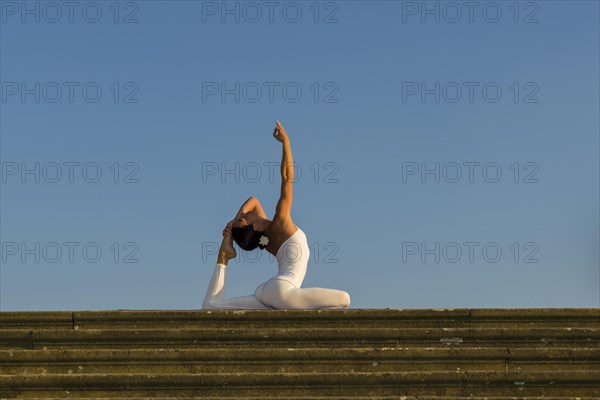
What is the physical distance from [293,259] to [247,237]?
0.67 meters

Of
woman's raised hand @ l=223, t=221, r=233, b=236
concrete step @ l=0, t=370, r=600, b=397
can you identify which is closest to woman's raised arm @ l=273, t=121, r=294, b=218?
woman's raised hand @ l=223, t=221, r=233, b=236

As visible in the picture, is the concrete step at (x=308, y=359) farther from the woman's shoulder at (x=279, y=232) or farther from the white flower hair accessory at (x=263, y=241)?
the white flower hair accessory at (x=263, y=241)

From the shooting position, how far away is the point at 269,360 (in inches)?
347

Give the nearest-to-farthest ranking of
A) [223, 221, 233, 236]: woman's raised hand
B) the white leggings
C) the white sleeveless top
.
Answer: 1. the white leggings
2. the white sleeveless top
3. [223, 221, 233, 236]: woman's raised hand

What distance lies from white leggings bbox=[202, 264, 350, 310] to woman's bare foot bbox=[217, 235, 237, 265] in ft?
0.23

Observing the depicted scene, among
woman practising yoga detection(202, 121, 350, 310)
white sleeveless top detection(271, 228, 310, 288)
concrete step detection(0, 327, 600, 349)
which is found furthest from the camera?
white sleeveless top detection(271, 228, 310, 288)

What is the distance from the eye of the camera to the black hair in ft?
37.4

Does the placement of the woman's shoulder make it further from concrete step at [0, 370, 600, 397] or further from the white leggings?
concrete step at [0, 370, 600, 397]

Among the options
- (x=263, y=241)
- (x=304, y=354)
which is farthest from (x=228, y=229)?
(x=304, y=354)

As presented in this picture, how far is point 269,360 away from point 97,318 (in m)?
1.91

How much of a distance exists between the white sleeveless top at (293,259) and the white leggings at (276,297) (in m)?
0.11

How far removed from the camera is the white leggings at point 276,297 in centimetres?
1053

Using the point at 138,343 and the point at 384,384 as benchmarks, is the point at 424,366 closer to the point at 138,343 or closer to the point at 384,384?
the point at 384,384

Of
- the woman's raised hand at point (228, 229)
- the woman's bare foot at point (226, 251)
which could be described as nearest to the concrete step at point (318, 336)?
the woman's bare foot at point (226, 251)
